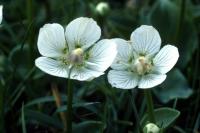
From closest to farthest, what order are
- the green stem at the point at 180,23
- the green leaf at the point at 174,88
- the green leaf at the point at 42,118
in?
the green leaf at the point at 42,118 → the green leaf at the point at 174,88 → the green stem at the point at 180,23

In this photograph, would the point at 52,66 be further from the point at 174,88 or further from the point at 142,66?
the point at 174,88

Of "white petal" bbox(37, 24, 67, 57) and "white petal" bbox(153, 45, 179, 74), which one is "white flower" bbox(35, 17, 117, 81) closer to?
"white petal" bbox(37, 24, 67, 57)

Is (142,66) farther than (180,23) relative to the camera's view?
No

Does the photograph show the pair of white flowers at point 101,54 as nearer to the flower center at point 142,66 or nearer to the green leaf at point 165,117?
the flower center at point 142,66

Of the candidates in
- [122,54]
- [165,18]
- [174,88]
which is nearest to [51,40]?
[122,54]

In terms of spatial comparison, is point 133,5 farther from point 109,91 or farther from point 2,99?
point 2,99

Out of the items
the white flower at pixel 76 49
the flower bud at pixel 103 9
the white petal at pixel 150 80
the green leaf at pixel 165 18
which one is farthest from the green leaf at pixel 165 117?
the green leaf at pixel 165 18
